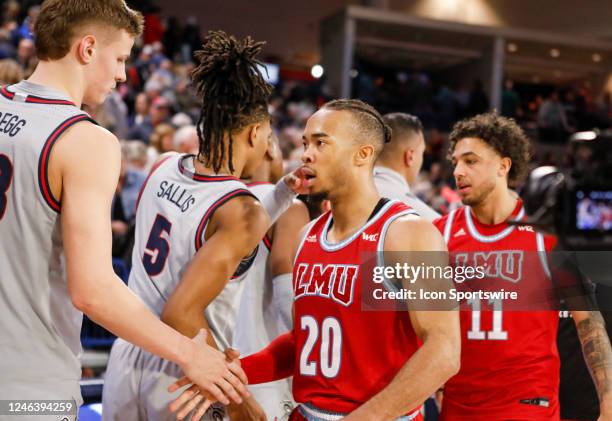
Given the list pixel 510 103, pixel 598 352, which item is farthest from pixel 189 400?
pixel 510 103

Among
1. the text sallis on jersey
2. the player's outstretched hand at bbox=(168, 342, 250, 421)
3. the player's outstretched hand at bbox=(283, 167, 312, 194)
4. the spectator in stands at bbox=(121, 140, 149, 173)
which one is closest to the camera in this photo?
the player's outstretched hand at bbox=(168, 342, 250, 421)

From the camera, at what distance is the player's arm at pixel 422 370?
82.1 inches

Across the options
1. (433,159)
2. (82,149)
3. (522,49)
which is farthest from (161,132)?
(522,49)

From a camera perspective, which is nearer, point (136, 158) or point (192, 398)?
point (192, 398)

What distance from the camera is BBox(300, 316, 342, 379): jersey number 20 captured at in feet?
7.64

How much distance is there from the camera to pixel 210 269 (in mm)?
2406

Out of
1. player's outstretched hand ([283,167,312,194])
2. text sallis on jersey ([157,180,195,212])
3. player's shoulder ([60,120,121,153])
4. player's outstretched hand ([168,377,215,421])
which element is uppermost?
player's shoulder ([60,120,121,153])

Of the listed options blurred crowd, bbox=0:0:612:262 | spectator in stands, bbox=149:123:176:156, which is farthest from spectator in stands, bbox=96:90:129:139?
spectator in stands, bbox=149:123:176:156

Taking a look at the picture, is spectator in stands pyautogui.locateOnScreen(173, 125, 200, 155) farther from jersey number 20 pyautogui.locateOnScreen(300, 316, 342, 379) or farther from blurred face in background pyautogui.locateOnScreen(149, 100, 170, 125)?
jersey number 20 pyautogui.locateOnScreen(300, 316, 342, 379)

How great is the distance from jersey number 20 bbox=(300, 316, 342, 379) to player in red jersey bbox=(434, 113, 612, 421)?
94 centimetres

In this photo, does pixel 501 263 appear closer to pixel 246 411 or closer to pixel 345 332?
pixel 345 332

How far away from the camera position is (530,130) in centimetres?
1819

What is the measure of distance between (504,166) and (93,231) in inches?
85.7

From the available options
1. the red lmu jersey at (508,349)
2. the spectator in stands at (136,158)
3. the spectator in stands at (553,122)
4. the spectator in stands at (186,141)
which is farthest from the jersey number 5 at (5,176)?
the spectator in stands at (553,122)
